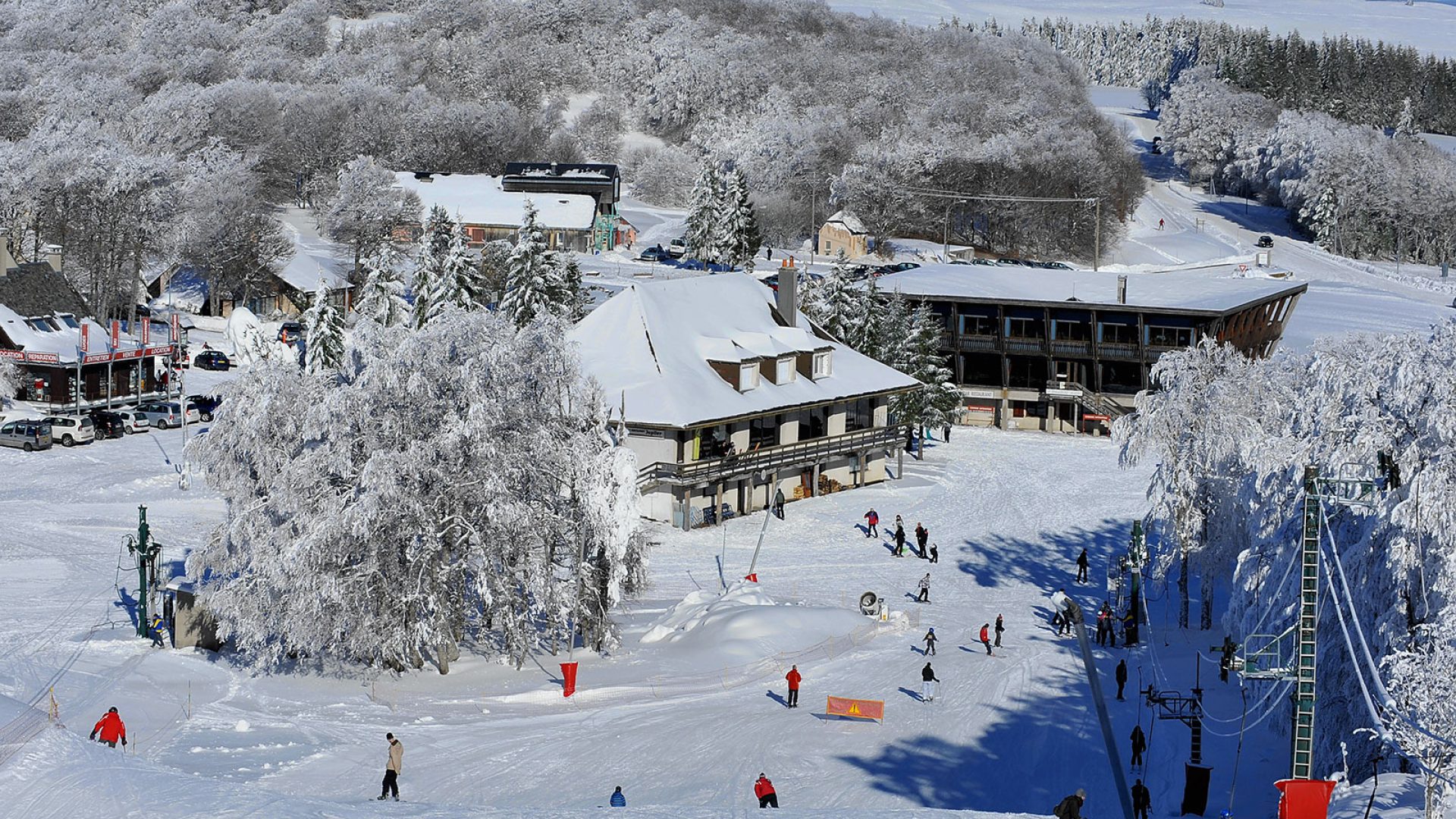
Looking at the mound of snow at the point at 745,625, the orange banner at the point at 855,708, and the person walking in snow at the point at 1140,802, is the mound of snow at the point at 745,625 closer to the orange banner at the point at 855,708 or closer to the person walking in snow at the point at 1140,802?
the orange banner at the point at 855,708

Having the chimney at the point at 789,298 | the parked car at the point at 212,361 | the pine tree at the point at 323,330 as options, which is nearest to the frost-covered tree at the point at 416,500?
the pine tree at the point at 323,330

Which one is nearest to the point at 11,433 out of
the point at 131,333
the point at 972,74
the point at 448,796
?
the point at 131,333

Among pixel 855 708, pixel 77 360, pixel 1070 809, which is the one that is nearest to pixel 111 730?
pixel 855 708

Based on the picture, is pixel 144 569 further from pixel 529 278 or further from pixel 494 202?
pixel 494 202

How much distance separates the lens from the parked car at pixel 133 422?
205ft

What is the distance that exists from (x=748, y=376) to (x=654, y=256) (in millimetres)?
55169

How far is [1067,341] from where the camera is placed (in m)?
80.9

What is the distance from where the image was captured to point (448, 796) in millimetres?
30625

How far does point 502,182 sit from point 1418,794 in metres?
98.4

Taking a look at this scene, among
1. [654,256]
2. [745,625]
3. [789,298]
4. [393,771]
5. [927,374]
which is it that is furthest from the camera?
[654,256]

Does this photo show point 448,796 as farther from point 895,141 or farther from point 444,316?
point 895,141

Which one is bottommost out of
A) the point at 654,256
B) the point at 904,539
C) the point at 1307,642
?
the point at 904,539

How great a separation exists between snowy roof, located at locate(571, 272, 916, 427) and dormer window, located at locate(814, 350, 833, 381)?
22 centimetres

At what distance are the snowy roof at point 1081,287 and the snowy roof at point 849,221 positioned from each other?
81.4 feet
